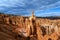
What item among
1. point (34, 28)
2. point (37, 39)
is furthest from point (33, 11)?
point (37, 39)

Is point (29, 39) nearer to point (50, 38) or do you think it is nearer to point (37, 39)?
point (37, 39)

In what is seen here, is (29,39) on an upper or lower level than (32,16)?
lower

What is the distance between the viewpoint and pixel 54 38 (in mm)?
24250

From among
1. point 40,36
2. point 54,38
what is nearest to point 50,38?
point 54,38

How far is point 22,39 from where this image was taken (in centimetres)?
2912

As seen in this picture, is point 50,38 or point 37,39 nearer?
point 50,38

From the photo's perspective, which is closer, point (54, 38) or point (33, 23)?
point (54, 38)

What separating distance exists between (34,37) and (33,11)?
14.2ft

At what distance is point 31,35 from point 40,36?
266cm

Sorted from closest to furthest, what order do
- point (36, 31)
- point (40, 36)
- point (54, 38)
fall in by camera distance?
point (54, 38), point (40, 36), point (36, 31)

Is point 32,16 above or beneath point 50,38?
above

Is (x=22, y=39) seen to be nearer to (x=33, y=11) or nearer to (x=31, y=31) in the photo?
(x=31, y=31)

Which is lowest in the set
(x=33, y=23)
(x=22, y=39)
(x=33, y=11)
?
(x=22, y=39)

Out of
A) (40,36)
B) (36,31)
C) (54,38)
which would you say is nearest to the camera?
(54,38)
